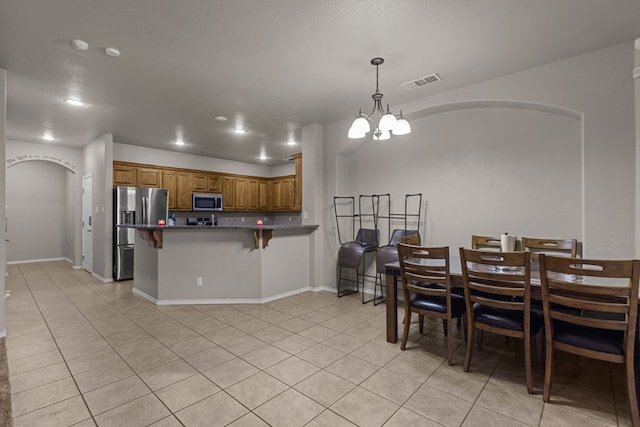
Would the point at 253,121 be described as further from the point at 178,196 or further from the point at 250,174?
the point at 250,174

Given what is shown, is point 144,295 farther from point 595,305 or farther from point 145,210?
point 595,305

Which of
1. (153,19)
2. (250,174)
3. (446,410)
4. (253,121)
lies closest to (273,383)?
(446,410)

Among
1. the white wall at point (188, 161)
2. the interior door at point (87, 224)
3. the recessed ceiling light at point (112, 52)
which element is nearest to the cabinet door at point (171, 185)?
the white wall at point (188, 161)

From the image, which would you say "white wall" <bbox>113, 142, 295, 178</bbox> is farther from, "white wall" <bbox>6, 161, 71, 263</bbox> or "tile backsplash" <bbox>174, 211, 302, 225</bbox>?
"white wall" <bbox>6, 161, 71, 263</bbox>

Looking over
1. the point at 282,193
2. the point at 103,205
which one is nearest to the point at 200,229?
the point at 103,205

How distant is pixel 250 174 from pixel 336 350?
6503 mm

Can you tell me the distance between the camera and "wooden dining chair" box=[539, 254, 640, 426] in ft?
5.82

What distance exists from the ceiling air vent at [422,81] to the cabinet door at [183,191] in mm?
5373

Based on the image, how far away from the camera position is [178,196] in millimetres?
6852

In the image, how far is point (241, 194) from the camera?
26.5ft

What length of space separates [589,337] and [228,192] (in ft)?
23.8

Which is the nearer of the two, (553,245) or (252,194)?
(553,245)

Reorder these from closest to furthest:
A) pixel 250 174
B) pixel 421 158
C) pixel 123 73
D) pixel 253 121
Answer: pixel 123 73
pixel 421 158
pixel 253 121
pixel 250 174

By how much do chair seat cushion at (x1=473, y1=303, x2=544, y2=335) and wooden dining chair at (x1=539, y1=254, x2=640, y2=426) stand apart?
15cm
